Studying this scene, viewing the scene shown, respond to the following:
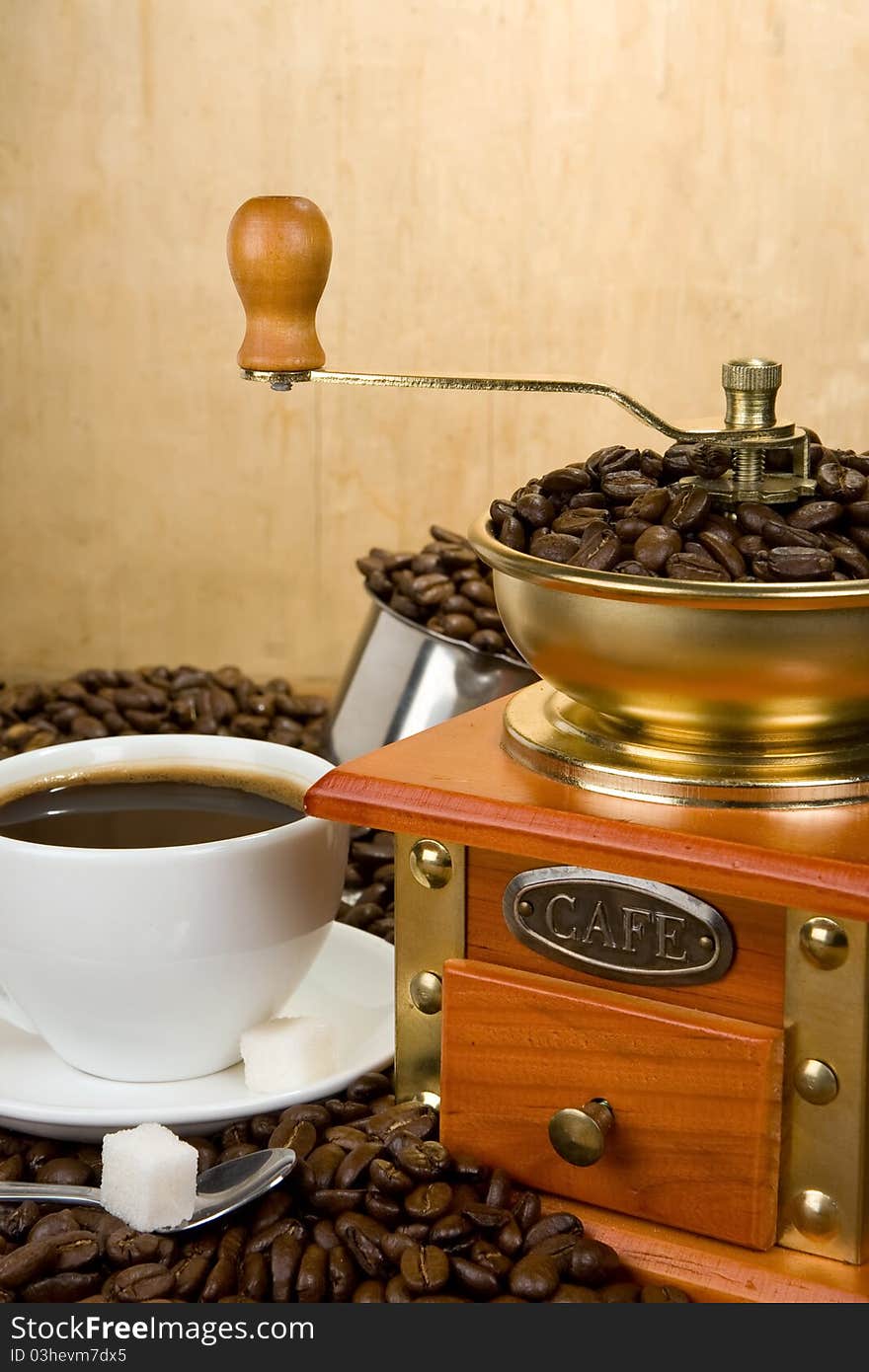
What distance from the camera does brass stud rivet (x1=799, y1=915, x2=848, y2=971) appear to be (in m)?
0.94

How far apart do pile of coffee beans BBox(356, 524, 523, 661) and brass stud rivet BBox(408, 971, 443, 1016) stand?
779 millimetres

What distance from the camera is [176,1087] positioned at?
3.83 feet

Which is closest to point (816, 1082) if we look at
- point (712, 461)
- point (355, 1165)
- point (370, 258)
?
point (355, 1165)

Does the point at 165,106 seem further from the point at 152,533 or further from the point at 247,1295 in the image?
the point at 247,1295

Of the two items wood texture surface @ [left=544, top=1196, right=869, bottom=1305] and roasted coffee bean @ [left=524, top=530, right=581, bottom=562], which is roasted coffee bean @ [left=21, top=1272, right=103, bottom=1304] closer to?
wood texture surface @ [left=544, top=1196, right=869, bottom=1305]

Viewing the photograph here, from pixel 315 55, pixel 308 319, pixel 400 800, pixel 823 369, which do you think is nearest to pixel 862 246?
pixel 823 369

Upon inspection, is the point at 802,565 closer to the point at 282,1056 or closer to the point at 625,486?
the point at 625,486

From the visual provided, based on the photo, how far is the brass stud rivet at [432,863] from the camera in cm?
108

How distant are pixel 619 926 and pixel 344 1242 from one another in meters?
0.25

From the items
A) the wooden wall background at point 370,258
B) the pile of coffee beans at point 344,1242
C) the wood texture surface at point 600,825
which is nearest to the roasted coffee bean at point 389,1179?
the pile of coffee beans at point 344,1242

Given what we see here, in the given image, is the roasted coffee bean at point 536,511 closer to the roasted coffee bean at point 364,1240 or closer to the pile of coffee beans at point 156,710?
the roasted coffee bean at point 364,1240

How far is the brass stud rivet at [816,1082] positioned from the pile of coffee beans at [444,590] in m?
0.94

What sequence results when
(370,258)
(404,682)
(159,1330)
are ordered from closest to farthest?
(159,1330) → (404,682) → (370,258)

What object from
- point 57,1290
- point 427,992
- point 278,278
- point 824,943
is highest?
point 278,278
